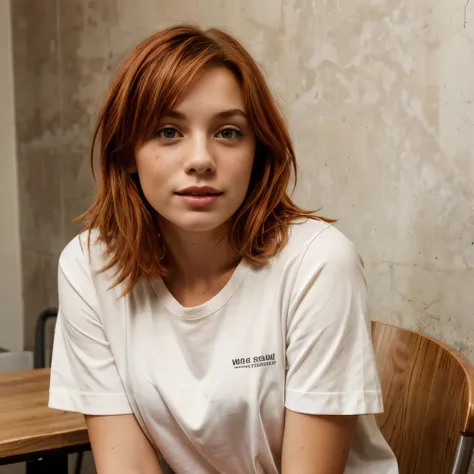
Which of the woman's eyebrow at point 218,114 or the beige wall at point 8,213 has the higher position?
the woman's eyebrow at point 218,114

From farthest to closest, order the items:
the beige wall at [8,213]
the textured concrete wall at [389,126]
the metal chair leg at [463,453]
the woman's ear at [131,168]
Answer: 1. the beige wall at [8,213]
2. the textured concrete wall at [389,126]
3. the woman's ear at [131,168]
4. the metal chair leg at [463,453]

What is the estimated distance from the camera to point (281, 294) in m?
1.25

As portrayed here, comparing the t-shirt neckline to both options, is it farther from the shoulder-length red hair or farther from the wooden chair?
the wooden chair

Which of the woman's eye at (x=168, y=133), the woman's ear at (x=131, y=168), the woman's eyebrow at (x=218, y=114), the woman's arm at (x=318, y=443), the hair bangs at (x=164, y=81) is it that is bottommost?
the woman's arm at (x=318, y=443)

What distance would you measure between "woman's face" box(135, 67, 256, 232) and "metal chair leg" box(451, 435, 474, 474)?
1.66ft

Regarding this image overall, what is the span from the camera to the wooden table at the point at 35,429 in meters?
1.42

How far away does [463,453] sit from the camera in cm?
111

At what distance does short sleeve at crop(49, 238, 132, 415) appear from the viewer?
1.39m

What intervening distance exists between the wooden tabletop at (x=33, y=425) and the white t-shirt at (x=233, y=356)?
96 millimetres

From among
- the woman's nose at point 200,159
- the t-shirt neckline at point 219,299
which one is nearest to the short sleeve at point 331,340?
the t-shirt neckline at point 219,299

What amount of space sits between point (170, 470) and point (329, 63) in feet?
3.33

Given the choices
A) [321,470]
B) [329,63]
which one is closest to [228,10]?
[329,63]

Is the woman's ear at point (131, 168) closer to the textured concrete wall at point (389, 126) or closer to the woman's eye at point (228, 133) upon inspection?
the woman's eye at point (228, 133)

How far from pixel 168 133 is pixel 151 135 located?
3 centimetres
